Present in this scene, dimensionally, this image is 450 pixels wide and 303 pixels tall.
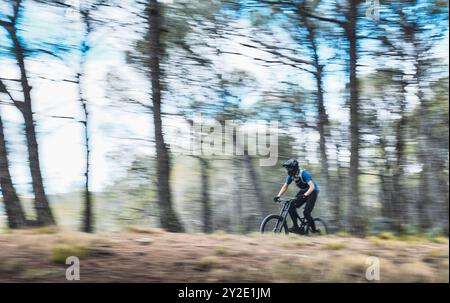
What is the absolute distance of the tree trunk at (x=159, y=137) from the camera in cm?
654

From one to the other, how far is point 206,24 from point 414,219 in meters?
5.26

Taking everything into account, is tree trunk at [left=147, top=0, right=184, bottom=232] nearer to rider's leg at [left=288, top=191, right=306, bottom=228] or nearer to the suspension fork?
the suspension fork

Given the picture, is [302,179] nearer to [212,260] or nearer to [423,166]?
[423,166]

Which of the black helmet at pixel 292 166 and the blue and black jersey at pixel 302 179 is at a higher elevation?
the black helmet at pixel 292 166

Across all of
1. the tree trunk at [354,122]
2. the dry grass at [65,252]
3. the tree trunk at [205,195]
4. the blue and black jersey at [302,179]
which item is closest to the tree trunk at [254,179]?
the tree trunk at [205,195]

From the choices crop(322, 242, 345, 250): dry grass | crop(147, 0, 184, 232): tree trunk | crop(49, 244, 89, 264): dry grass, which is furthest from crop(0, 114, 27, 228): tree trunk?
crop(322, 242, 345, 250): dry grass

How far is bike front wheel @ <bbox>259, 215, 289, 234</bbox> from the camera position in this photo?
6.88m

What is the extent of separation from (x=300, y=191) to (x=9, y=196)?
540cm

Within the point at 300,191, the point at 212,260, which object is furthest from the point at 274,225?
the point at 212,260

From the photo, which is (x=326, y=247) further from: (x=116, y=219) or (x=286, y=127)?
(x=116, y=219)

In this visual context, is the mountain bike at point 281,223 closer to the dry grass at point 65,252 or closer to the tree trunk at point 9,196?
the dry grass at point 65,252

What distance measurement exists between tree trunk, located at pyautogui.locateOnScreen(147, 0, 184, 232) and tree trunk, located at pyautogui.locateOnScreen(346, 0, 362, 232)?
3.04 m

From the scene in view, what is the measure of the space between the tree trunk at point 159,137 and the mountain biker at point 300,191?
1899 millimetres
